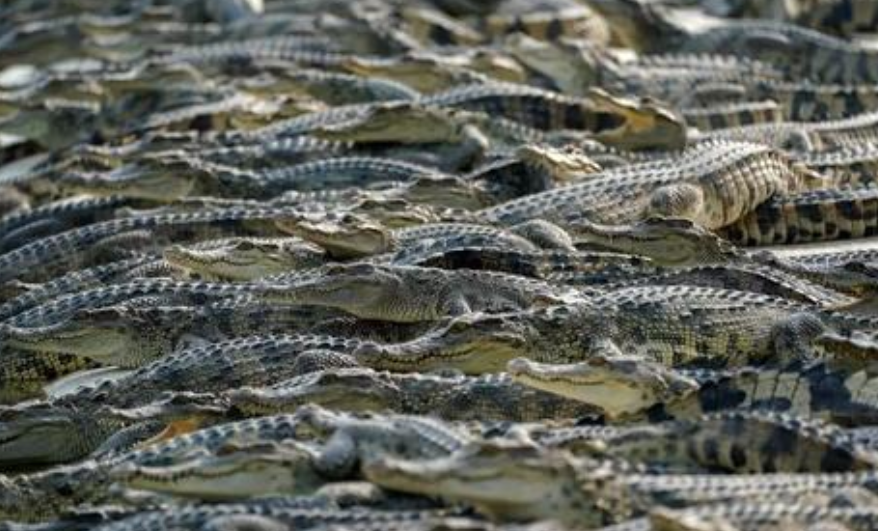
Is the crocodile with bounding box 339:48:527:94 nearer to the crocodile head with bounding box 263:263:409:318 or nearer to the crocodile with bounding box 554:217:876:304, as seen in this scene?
the crocodile with bounding box 554:217:876:304

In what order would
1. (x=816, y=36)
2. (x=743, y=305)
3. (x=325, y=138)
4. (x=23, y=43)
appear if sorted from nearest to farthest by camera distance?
(x=743, y=305) < (x=325, y=138) < (x=816, y=36) < (x=23, y=43)

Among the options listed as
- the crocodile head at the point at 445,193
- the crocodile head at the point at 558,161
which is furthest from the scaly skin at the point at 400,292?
the crocodile head at the point at 558,161

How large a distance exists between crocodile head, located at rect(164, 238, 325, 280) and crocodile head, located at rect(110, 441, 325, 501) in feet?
9.13

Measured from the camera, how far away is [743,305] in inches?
276

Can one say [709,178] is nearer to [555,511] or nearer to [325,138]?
[325,138]

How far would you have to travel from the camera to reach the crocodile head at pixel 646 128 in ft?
33.6

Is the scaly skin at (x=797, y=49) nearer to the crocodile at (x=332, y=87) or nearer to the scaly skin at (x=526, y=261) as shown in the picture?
the crocodile at (x=332, y=87)

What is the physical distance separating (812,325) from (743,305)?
0.39 m

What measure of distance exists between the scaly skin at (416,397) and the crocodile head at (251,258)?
190 cm

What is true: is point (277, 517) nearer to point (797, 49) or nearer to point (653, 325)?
point (653, 325)

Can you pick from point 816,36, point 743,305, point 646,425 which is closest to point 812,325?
point 743,305

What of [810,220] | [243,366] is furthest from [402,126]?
[243,366]

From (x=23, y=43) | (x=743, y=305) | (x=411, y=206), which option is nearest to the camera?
(x=743, y=305)

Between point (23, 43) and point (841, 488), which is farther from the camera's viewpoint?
point (23, 43)
